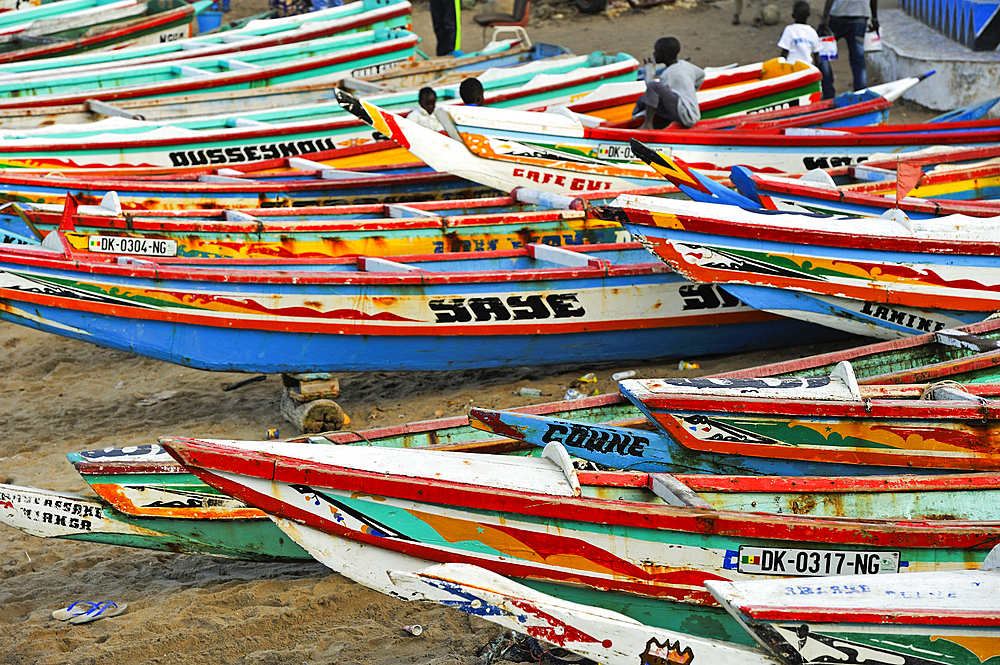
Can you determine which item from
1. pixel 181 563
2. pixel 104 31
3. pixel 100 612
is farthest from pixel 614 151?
pixel 104 31

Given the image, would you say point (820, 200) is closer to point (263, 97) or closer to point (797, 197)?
point (797, 197)

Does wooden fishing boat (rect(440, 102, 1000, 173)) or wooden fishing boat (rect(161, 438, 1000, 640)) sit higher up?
wooden fishing boat (rect(440, 102, 1000, 173))

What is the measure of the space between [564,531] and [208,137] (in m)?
7.49

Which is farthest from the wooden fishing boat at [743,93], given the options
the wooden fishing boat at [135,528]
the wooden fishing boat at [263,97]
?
the wooden fishing boat at [135,528]

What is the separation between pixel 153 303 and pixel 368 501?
3139mm

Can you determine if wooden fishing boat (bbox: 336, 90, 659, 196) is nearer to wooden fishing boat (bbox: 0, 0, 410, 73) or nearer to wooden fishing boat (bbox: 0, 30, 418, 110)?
wooden fishing boat (bbox: 0, 30, 418, 110)

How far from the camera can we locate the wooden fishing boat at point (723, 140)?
8.19 m

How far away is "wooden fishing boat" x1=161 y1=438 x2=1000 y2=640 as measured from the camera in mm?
3475

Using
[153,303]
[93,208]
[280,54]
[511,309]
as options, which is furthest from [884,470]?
[280,54]

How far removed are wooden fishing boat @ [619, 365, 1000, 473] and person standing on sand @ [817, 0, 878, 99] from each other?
8589 millimetres

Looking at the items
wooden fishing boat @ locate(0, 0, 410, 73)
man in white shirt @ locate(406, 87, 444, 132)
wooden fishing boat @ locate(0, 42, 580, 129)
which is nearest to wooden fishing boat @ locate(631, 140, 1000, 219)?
man in white shirt @ locate(406, 87, 444, 132)

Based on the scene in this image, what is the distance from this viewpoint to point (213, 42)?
1441 cm

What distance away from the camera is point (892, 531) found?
3.46 metres

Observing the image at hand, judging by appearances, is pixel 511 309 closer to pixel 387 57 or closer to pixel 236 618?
pixel 236 618
